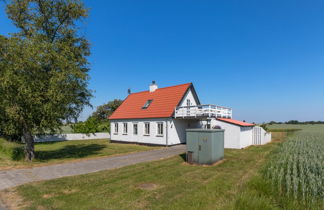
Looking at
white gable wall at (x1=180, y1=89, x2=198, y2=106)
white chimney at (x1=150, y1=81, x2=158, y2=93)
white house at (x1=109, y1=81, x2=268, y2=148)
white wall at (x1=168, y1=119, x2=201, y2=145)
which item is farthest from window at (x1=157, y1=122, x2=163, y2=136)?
white chimney at (x1=150, y1=81, x2=158, y2=93)

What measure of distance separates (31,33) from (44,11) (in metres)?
1.90

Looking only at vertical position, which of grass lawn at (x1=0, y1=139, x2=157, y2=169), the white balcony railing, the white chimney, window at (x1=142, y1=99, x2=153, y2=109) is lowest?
grass lawn at (x1=0, y1=139, x2=157, y2=169)

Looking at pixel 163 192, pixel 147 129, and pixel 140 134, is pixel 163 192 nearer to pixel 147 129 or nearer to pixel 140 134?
pixel 147 129

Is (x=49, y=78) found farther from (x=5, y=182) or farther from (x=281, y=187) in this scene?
(x=281, y=187)

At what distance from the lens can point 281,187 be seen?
6398 millimetres

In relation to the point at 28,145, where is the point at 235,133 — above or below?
above

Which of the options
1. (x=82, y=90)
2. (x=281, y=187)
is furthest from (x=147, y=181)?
(x=82, y=90)

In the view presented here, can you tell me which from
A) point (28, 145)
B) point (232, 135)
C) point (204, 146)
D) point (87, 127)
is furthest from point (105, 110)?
point (204, 146)

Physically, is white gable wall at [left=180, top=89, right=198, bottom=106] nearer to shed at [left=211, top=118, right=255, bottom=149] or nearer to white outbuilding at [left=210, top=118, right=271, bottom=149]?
white outbuilding at [left=210, top=118, right=271, bottom=149]

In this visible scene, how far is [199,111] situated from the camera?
1914 cm

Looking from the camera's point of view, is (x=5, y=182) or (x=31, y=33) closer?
(x=5, y=182)

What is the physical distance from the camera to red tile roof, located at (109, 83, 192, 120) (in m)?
21.2

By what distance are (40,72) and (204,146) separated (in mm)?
11302

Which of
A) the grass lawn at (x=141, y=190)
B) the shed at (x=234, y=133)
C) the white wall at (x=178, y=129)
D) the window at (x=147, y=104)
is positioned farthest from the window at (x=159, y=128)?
the grass lawn at (x=141, y=190)
